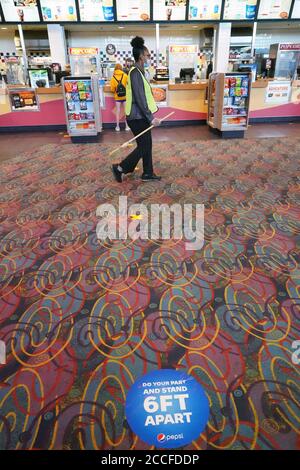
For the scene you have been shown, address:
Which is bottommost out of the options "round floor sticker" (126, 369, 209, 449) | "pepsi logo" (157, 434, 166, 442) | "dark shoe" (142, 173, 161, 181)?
A: "pepsi logo" (157, 434, 166, 442)

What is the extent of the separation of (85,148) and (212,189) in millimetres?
2933

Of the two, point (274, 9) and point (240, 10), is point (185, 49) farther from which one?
point (274, 9)

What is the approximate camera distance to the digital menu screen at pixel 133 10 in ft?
23.9

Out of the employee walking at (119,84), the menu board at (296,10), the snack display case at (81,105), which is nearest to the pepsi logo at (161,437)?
the snack display case at (81,105)

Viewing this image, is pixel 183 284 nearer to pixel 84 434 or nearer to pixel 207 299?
pixel 207 299

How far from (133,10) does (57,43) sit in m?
2.05

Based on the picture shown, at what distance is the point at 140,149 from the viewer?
364 centimetres

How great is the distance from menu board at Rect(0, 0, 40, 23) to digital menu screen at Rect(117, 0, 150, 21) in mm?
1954

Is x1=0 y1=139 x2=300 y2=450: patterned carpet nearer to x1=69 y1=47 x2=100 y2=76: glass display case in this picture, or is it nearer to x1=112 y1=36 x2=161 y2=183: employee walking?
x1=112 y1=36 x2=161 y2=183: employee walking

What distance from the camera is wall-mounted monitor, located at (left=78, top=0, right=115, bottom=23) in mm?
7215

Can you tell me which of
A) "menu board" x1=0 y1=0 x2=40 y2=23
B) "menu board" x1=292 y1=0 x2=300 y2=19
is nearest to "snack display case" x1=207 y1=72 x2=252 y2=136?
"menu board" x1=292 y1=0 x2=300 y2=19

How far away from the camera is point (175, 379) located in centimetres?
141

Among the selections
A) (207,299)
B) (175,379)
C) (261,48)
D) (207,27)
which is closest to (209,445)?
(175,379)

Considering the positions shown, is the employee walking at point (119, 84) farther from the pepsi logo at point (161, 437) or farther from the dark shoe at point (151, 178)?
the pepsi logo at point (161, 437)
